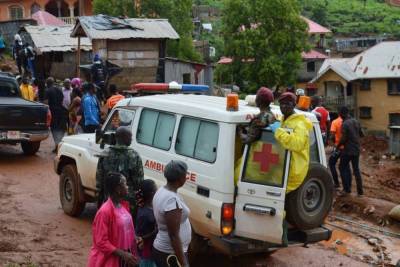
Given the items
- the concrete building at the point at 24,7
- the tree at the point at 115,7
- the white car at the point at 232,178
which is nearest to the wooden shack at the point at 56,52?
the white car at the point at 232,178

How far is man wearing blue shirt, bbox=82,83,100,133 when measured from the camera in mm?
12398

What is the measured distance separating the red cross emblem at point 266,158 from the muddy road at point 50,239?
6.37ft

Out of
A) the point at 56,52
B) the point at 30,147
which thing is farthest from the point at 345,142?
the point at 56,52

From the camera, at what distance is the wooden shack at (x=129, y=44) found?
2245 cm

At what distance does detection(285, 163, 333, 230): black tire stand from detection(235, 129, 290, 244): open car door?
0.26 meters

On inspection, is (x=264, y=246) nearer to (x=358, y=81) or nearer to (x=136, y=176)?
(x=136, y=176)

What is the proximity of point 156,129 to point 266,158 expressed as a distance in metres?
1.85

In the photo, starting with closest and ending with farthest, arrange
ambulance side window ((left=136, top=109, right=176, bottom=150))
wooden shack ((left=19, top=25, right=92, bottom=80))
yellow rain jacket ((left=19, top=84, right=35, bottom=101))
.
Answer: ambulance side window ((left=136, top=109, right=176, bottom=150)) → yellow rain jacket ((left=19, top=84, right=35, bottom=101)) → wooden shack ((left=19, top=25, right=92, bottom=80))

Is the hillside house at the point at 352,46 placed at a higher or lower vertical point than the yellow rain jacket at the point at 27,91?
higher

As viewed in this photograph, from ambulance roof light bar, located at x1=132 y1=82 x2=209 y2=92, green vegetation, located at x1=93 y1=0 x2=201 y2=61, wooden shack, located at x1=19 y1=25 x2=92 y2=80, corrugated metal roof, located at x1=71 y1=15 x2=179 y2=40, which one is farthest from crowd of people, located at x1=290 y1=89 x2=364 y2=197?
green vegetation, located at x1=93 y1=0 x2=201 y2=61

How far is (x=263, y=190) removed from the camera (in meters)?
6.30

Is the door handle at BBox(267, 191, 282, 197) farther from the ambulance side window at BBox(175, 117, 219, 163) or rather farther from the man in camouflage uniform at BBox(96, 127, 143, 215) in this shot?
the man in camouflage uniform at BBox(96, 127, 143, 215)

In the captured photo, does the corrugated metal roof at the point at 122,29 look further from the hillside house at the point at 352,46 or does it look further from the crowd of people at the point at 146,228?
the hillside house at the point at 352,46

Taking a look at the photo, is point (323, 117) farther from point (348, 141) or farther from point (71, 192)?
point (71, 192)
